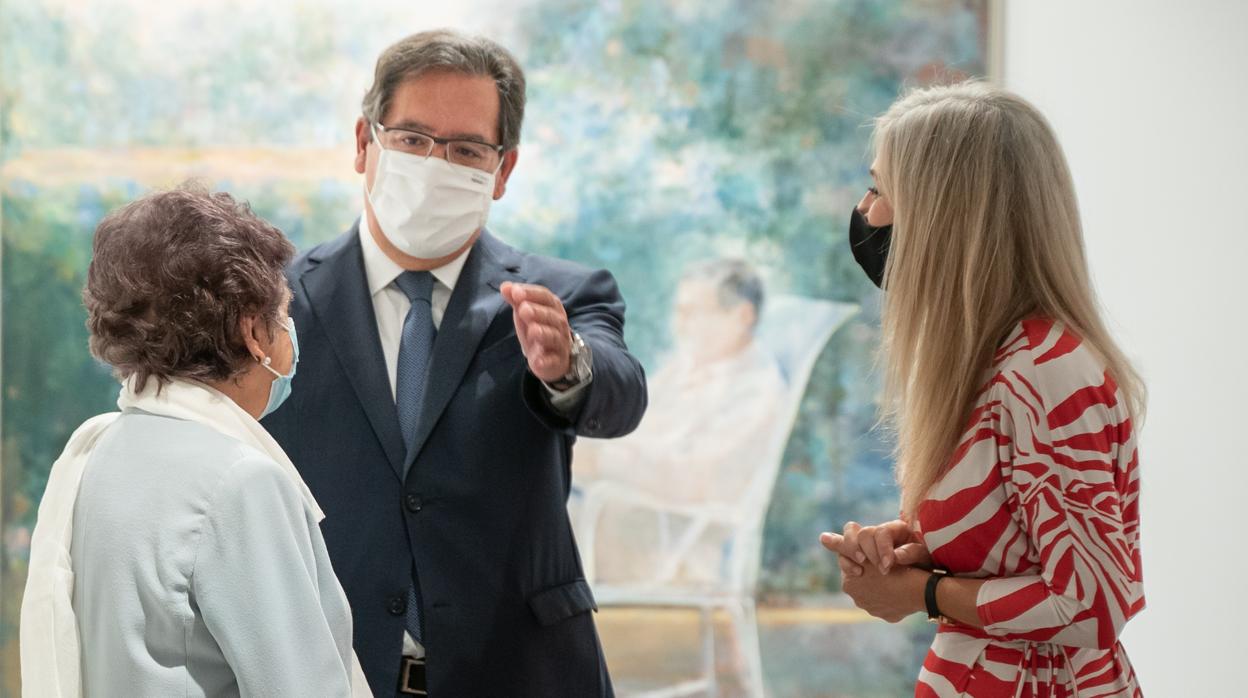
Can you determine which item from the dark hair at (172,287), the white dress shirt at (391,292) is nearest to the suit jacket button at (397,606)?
the white dress shirt at (391,292)

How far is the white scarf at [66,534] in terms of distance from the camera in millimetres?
1401

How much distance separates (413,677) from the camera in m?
2.08

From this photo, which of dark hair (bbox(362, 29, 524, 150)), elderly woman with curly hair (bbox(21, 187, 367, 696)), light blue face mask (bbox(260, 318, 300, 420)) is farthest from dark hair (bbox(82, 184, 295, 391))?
dark hair (bbox(362, 29, 524, 150))

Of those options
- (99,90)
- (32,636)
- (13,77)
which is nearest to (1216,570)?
(32,636)

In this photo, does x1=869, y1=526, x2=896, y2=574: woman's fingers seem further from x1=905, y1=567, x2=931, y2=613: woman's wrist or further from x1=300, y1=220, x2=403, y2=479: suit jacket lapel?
x1=300, y1=220, x2=403, y2=479: suit jacket lapel

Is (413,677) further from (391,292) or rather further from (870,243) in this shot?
(870,243)

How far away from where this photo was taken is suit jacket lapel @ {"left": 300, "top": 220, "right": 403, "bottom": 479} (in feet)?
6.97

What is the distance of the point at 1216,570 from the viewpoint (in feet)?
9.04

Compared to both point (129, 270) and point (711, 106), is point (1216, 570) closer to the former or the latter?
point (711, 106)

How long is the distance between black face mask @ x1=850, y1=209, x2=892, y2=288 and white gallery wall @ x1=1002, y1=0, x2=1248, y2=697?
3.94 feet

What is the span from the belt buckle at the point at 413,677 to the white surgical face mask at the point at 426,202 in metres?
0.76

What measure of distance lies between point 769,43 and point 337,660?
8.49ft

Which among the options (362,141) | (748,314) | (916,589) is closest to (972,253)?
(916,589)

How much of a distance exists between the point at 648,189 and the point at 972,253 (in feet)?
6.52
